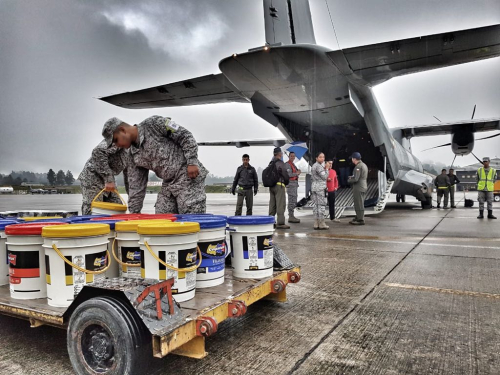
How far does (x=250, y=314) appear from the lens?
271 centimetres

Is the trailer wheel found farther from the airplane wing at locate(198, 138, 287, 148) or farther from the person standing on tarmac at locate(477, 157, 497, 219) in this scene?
the airplane wing at locate(198, 138, 287, 148)

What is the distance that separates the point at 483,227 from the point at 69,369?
9.20 m

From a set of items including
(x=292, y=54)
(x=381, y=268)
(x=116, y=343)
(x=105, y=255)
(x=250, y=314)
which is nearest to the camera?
(x=116, y=343)

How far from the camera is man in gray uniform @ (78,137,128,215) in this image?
429cm

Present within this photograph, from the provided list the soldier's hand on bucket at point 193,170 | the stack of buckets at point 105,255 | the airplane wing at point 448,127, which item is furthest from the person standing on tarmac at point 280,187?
the airplane wing at point 448,127

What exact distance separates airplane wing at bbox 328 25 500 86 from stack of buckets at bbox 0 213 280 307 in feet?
20.8

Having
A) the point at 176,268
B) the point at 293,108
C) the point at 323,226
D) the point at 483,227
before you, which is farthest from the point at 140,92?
the point at 483,227

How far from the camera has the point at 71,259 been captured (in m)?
1.91

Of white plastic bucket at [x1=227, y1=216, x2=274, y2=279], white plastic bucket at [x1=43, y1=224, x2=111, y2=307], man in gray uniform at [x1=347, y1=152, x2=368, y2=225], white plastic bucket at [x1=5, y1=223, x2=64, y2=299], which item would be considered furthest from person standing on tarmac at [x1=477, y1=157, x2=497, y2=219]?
white plastic bucket at [x1=5, y1=223, x2=64, y2=299]

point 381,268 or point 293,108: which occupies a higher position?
point 293,108

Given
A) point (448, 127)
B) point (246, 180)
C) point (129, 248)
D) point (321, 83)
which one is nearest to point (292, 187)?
point (246, 180)

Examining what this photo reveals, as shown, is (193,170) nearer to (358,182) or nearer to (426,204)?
(358,182)

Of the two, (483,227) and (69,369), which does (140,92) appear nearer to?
(69,369)

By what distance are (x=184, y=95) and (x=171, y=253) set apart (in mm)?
8440
